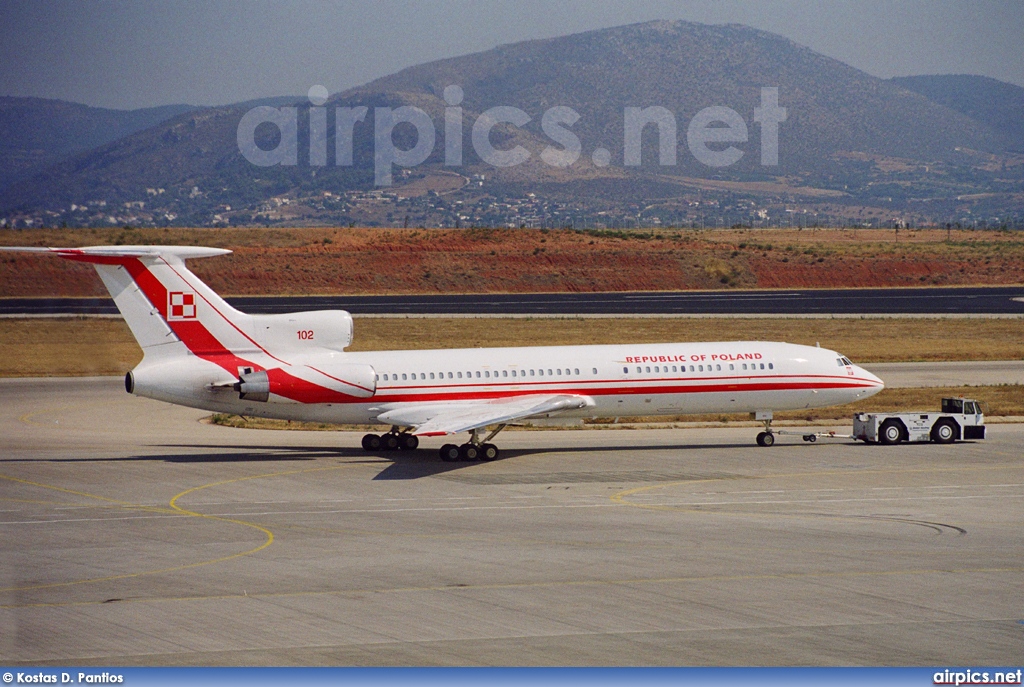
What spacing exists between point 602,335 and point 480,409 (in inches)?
1617

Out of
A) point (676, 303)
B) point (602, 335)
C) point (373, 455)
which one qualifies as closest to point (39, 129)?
point (373, 455)

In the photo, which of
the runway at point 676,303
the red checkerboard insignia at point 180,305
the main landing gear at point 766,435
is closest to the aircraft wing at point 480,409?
the main landing gear at point 766,435

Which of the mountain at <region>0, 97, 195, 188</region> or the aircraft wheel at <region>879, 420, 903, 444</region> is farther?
the aircraft wheel at <region>879, 420, 903, 444</region>

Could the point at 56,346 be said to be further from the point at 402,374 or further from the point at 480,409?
the point at 480,409

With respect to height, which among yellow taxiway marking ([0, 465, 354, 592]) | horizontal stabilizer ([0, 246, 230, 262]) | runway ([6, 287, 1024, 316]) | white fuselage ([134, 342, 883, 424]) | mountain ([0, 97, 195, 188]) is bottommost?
yellow taxiway marking ([0, 465, 354, 592])

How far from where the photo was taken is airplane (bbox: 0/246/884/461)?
43031 mm

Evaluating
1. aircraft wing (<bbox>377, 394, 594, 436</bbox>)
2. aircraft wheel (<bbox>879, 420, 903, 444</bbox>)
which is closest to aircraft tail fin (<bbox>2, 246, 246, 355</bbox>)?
aircraft wing (<bbox>377, 394, 594, 436</bbox>)

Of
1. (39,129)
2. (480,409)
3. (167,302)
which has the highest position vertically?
(39,129)

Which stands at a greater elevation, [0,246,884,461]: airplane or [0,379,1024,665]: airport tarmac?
[0,246,884,461]: airplane

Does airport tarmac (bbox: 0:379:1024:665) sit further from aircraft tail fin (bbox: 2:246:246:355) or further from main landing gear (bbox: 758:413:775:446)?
aircraft tail fin (bbox: 2:246:246:355)

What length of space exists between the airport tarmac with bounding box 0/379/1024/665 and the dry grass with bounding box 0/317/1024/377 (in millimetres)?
27115

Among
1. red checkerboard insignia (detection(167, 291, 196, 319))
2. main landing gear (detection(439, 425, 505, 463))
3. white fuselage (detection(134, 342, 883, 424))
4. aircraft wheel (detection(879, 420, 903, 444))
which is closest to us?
red checkerboard insignia (detection(167, 291, 196, 319))

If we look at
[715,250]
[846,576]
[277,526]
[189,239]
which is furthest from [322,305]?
[846,576]

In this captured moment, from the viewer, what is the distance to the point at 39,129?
2578cm
